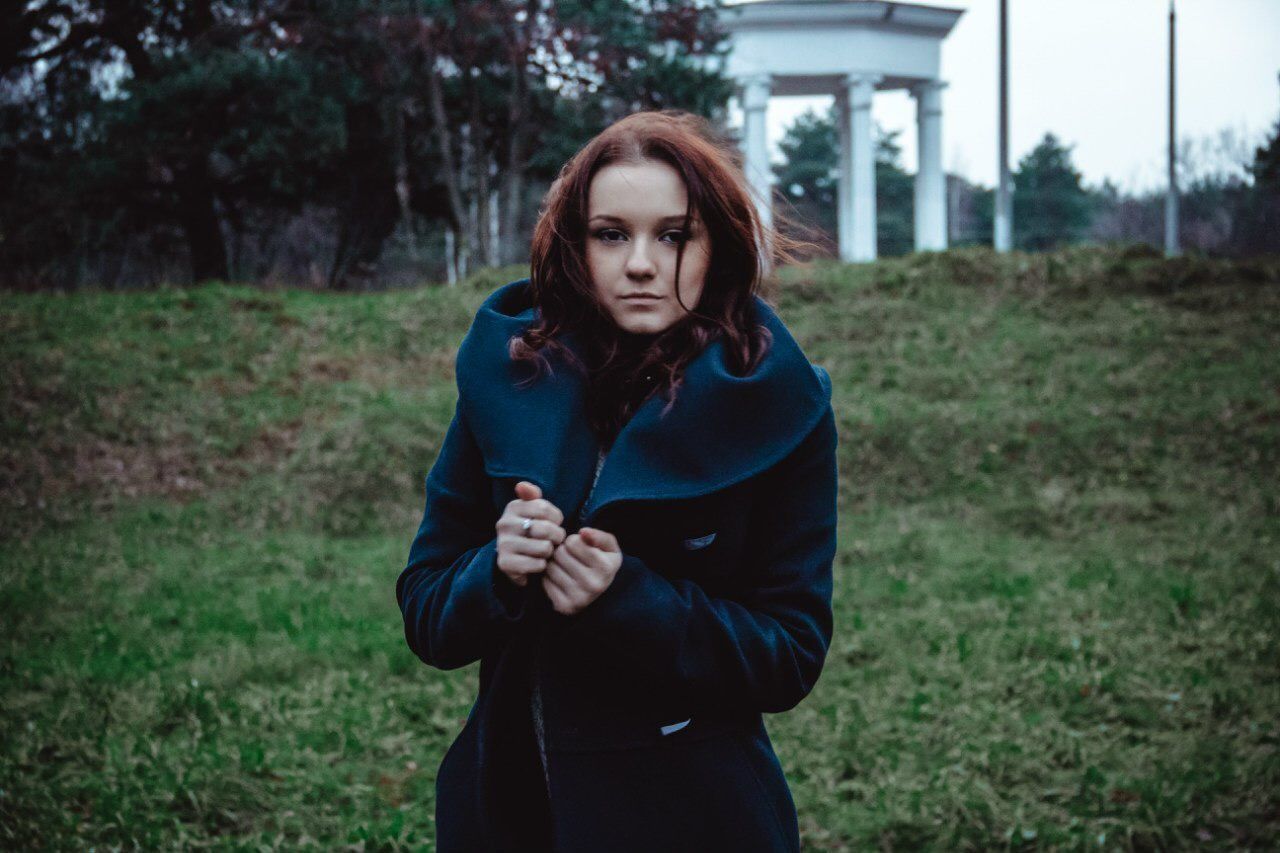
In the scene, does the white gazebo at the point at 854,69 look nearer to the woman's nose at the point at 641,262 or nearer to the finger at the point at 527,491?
the woman's nose at the point at 641,262

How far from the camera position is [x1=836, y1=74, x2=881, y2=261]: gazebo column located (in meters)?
17.9

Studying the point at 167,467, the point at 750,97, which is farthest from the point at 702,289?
the point at 750,97

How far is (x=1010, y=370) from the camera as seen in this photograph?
10.9m

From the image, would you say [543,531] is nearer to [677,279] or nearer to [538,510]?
[538,510]

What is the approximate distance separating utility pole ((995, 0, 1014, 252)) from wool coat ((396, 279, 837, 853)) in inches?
585

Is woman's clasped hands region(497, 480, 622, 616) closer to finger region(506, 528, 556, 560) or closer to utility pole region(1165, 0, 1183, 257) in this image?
finger region(506, 528, 556, 560)

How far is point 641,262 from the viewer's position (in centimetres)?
154

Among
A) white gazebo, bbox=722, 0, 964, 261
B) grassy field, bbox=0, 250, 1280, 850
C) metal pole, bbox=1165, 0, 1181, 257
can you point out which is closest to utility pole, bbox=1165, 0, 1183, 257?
metal pole, bbox=1165, 0, 1181, 257

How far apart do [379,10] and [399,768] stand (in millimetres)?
12451

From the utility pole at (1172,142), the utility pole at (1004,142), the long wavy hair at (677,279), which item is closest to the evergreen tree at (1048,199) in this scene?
the utility pole at (1172,142)

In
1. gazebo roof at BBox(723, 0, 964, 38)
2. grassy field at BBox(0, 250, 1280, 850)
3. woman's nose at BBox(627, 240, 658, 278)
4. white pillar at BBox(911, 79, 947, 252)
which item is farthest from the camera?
white pillar at BBox(911, 79, 947, 252)

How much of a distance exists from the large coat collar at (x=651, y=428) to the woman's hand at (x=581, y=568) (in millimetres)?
104

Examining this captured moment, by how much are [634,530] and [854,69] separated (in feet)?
58.6

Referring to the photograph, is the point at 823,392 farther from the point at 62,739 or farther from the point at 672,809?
the point at 62,739
